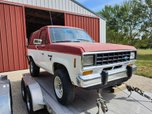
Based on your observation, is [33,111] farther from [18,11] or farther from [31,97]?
[18,11]

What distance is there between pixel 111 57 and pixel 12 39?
7337 millimetres

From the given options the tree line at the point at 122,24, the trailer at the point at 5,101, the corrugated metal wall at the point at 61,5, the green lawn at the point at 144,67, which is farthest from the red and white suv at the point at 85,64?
the tree line at the point at 122,24

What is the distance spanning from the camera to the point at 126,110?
2.96 metres

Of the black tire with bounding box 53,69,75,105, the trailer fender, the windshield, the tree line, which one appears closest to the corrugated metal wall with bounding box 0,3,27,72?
the windshield

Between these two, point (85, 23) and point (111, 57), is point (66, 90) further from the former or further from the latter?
point (85, 23)

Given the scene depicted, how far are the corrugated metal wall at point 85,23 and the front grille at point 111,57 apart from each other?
8.14 meters

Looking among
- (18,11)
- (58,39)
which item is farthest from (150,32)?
(58,39)

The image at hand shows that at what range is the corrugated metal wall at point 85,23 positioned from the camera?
36.4 feet

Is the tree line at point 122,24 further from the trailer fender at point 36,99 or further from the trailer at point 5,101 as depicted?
the trailer at point 5,101

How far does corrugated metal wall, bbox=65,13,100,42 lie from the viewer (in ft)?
36.4

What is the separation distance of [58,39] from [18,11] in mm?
6262

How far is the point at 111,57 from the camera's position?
122 inches

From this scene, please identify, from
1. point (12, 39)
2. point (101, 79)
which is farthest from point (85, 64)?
point (12, 39)

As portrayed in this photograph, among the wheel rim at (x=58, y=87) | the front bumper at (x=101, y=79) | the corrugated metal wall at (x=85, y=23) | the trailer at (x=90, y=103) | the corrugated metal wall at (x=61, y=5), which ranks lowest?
the trailer at (x=90, y=103)
